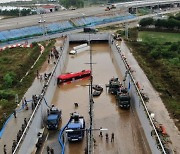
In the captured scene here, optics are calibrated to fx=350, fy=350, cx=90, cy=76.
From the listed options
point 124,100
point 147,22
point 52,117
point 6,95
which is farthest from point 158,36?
point 52,117

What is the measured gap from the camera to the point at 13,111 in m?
24.6

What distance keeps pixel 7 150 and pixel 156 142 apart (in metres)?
8.29

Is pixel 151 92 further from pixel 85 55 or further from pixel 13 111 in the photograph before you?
pixel 85 55

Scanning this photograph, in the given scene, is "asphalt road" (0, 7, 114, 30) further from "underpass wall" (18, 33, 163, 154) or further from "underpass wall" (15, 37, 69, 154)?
"underpass wall" (15, 37, 69, 154)

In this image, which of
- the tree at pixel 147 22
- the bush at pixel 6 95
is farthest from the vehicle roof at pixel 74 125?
the tree at pixel 147 22

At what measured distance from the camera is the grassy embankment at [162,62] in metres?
26.9

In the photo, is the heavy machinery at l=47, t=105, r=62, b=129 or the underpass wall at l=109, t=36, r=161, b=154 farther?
the heavy machinery at l=47, t=105, r=62, b=129

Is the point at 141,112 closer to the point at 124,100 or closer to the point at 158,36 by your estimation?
the point at 124,100

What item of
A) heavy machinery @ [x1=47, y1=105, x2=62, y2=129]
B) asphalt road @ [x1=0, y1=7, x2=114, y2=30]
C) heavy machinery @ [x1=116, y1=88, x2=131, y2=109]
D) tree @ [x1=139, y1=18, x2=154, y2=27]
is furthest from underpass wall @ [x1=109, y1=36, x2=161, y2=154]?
asphalt road @ [x1=0, y1=7, x2=114, y2=30]

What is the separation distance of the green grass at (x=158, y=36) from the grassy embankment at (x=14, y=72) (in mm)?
13790

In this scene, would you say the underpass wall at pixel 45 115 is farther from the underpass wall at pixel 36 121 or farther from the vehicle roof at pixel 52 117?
the vehicle roof at pixel 52 117

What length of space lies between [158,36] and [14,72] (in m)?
26.1

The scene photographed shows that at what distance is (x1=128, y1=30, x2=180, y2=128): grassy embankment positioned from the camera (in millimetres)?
26881

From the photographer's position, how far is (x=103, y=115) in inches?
979
